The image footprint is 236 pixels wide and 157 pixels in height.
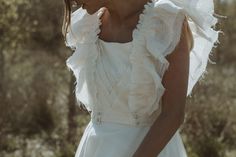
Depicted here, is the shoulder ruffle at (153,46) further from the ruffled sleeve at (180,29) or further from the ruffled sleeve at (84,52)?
the ruffled sleeve at (84,52)

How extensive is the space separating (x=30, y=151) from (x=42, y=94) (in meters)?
0.81

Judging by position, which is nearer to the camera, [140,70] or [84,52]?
[140,70]

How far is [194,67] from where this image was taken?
6.11 feet

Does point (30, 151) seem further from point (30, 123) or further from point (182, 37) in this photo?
point (182, 37)

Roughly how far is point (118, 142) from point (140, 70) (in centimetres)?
20

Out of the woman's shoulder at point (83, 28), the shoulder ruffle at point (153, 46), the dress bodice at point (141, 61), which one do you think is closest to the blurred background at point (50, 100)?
the woman's shoulder at point (83, 28)

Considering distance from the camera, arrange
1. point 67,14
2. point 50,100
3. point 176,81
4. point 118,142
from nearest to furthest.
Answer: point 176,81
point 118,142
point 67,14
point 50,100

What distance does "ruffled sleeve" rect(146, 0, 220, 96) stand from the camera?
1.68 metres

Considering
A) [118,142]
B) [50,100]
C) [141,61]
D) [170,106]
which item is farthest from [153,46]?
[50,100]

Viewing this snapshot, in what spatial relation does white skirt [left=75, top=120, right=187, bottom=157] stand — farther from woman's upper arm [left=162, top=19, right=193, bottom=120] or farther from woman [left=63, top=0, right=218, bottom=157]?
woman's upper arm [left=162, top=19, right=193, bottom=120]

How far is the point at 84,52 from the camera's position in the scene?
1.94 meters

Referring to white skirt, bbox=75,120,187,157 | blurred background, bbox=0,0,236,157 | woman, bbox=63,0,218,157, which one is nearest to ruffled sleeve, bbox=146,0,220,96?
woman, bbox=63,0,218,157

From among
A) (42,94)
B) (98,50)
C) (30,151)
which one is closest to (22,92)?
(42,94)

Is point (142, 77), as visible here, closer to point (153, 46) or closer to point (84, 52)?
point (153, 46)
